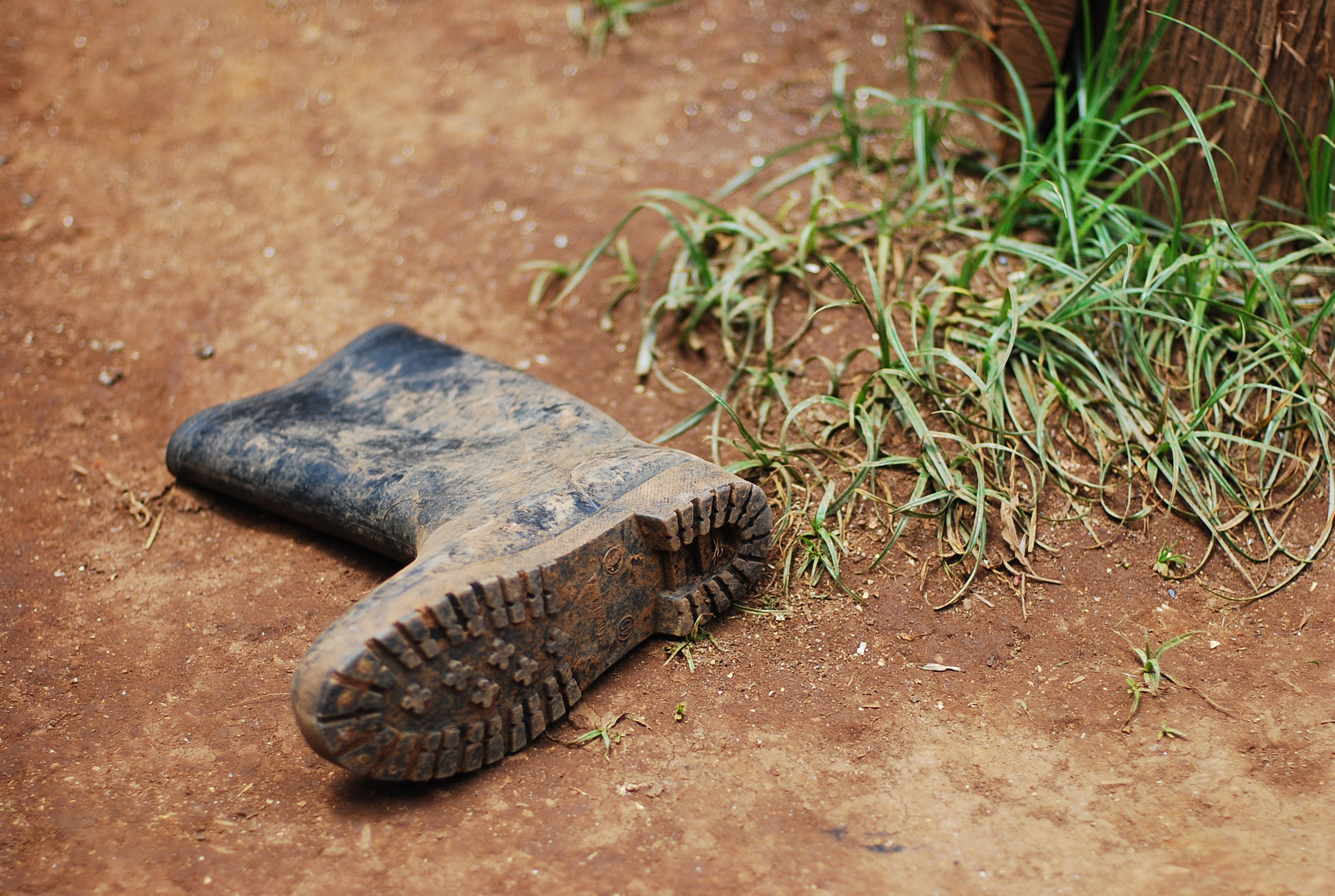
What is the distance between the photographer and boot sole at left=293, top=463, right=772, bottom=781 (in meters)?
1.37

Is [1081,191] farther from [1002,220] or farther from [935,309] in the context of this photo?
[935,309]

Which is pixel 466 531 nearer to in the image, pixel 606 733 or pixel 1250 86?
pixel 606 733

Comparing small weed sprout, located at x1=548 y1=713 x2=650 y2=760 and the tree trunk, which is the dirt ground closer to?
small weed sprout, located at x1=548 y1=713 x2=650 y2=760

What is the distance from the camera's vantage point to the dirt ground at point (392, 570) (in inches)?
55.7

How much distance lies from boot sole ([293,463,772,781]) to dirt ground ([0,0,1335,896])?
97mm

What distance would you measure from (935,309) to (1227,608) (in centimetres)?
88

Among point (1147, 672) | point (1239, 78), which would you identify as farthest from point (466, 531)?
point (1239, 78)

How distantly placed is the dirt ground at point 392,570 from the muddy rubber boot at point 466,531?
13cm

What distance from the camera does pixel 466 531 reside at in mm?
1622

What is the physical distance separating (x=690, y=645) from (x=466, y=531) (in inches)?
19.0

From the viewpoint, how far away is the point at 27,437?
248 centimetres

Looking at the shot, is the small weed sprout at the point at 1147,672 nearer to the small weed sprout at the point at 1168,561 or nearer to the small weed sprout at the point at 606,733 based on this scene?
the small weed sprout at the point at 1168,561

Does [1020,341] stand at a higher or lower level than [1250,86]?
lower

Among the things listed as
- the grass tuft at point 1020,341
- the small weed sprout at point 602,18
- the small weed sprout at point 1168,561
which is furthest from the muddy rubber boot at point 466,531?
the small weed sprout at point 602,18
